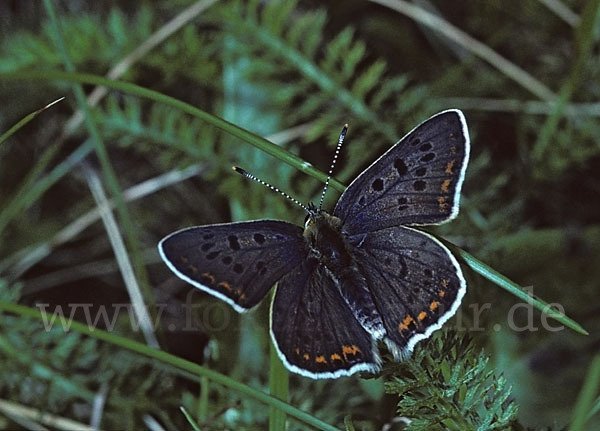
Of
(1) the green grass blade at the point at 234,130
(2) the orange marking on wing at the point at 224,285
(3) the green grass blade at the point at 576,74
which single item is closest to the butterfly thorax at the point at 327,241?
(1) the green grass blade at the point at 234,130

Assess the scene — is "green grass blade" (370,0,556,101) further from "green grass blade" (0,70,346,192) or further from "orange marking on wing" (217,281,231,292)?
"orange marking on wing" (217,281,231,292)

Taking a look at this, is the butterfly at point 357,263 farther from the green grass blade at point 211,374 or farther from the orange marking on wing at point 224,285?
the green grass blade at point 211,374

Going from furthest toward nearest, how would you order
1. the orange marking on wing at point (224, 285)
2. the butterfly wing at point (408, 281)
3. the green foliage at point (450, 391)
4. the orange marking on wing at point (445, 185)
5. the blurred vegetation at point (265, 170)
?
1. the blurred vegetation at point (265, 170)
2. the orange marking on wing at point (224, 285)
3. the orange marking on wing at point (445, 185)
4. the butterfly wing at point (408, 281)
5. the green foliage at point (450, 391)

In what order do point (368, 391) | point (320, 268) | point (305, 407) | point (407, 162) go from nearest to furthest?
1. point (407, 162)
2. point (320, 268)
3. point (305, 407)
4. point (368, 391)

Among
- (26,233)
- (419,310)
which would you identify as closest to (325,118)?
(419,310)

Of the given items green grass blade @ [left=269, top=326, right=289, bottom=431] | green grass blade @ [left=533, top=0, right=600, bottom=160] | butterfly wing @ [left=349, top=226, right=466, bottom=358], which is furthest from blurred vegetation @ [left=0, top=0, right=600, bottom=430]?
butterfly wing @ [left=349, top=226, right=466, bottom=358]

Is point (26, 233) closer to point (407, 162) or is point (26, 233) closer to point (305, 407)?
point (305, 407)
